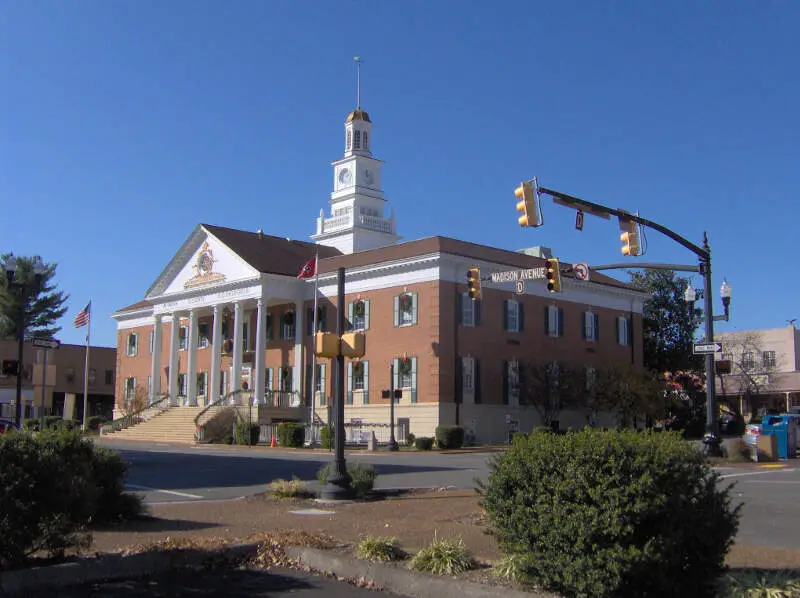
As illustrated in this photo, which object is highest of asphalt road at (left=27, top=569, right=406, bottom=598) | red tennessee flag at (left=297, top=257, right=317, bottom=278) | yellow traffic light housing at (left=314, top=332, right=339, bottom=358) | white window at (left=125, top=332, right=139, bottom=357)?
red tennessee flag at (left=297, top=257, right=317, bottom=278)

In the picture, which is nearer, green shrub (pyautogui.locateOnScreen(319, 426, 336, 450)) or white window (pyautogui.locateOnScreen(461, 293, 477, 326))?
green shrub (pyautogui.locateOnScreen(319, 426, 336, 450))

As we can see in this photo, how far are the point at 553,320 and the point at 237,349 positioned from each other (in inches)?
717

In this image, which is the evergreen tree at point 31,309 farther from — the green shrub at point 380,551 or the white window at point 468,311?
the green shrub at point 380,551

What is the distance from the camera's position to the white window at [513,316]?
151ft

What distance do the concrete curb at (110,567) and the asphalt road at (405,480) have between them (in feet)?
19.0

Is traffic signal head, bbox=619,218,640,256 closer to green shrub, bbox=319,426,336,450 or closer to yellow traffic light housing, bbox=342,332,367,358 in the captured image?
yellow traffic light housing, bbox=342,332,367,358

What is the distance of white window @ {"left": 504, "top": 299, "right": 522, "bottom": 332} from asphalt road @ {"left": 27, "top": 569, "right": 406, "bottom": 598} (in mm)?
37489

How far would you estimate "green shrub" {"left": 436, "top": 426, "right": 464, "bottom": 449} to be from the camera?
130ft

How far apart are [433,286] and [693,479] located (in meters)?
36.4

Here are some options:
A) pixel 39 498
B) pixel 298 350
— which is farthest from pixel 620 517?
pixel 298 350

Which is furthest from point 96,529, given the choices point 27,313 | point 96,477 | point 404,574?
point 27,313

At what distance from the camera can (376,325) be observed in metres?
46.0

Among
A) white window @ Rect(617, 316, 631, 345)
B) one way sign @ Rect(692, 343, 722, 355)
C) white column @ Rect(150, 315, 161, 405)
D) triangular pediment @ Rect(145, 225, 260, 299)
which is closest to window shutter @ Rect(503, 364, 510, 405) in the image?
white window @ Rect(617, 316, 631, 345)

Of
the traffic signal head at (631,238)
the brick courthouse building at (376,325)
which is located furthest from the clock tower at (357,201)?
the traffic signal head at (631,238)
